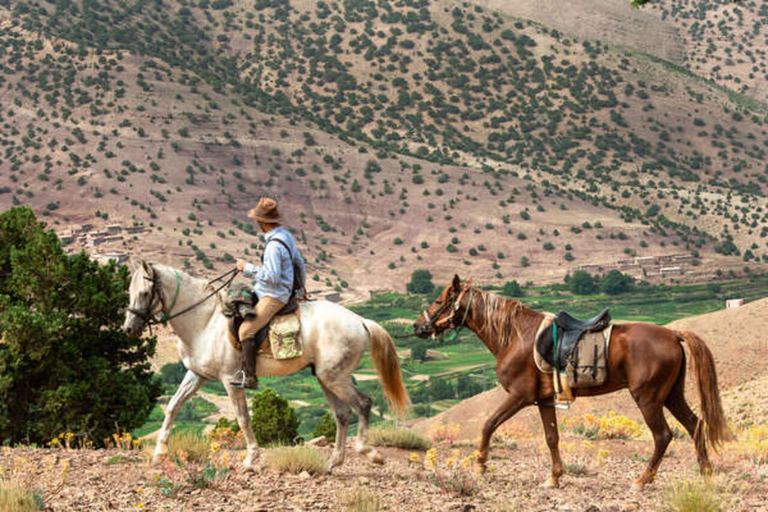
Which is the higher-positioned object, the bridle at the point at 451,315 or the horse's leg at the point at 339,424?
the bridle at the point at 451,315

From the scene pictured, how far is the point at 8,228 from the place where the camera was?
1529 cm

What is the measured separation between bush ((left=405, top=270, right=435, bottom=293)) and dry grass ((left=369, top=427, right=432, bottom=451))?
2732 inches

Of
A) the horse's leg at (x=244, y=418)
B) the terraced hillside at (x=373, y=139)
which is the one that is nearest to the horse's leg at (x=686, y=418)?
the horse's leg at (x=244, y=418)

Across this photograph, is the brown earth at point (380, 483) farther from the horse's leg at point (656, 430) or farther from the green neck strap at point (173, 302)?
the green neck strap at point (173, 302)

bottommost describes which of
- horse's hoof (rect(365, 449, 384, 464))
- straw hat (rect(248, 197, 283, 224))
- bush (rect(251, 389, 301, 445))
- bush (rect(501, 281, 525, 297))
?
bush (rect(501, 281, 525, 297))

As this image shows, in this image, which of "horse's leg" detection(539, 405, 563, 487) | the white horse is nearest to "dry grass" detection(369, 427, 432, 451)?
the white horse

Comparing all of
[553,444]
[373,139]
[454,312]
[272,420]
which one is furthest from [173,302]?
[373,139]

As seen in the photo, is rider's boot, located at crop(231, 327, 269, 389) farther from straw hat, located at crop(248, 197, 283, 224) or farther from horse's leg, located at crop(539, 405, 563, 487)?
horse's leg, located at crop(539, 405, 563, 487)

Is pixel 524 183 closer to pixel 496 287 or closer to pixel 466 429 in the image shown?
pixel 496 287

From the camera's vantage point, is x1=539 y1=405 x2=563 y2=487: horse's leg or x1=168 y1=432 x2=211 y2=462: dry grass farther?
Answer: x1=168 y1=432 x2=211 y2=462: dry grass

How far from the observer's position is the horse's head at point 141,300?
9367 millimetres

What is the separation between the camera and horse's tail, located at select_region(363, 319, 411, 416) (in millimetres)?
9828

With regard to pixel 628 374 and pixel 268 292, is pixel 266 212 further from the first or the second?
pixel 628 374

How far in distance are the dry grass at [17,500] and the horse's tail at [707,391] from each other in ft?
20.2
